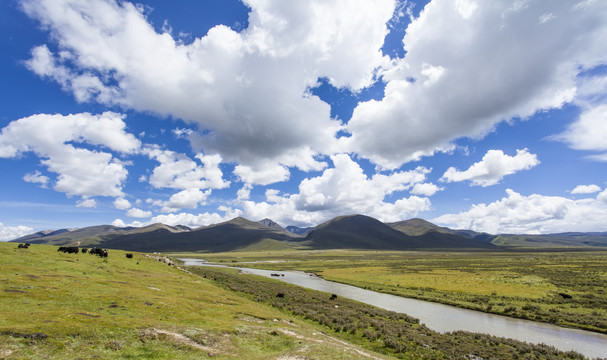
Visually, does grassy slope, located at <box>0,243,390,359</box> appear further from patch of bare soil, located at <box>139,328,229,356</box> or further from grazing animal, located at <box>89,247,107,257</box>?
grazing animal, located at <box>89,247,107,257</box>

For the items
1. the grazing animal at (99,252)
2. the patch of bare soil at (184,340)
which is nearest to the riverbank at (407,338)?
the patch of bare soil at (184,340)

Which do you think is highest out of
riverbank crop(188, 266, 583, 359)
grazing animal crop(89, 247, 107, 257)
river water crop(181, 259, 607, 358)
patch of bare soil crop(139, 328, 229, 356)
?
grazing animal crop(89, 247, 107, 257)

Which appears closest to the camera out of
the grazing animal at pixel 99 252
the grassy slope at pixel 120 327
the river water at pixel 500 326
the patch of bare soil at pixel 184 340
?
the grassy slope at pixel 120 327

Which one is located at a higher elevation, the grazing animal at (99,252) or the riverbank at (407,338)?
the grazing animal at (99,252)

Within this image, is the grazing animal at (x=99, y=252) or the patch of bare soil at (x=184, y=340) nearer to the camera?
the patch of bare soil at (x=184, y=340)

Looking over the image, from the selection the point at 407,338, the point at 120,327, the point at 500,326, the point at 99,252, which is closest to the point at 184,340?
the point at 120,327

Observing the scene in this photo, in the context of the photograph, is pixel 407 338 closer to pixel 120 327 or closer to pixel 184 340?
pixel 184 340

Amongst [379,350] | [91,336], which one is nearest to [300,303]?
[379,350]

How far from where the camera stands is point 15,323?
17.8 metres

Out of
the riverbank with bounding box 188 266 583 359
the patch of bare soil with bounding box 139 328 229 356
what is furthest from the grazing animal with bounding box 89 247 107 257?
the patch of bare soil with bounding box 139 328 229 356

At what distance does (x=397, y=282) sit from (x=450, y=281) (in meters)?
16.7

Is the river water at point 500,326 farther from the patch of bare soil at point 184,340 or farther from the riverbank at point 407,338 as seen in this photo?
the patch of bare soil at point 184,340

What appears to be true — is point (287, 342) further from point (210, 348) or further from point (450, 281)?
point (450, 281)

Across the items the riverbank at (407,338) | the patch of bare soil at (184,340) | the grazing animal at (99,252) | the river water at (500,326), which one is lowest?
the river water at (500,326)
